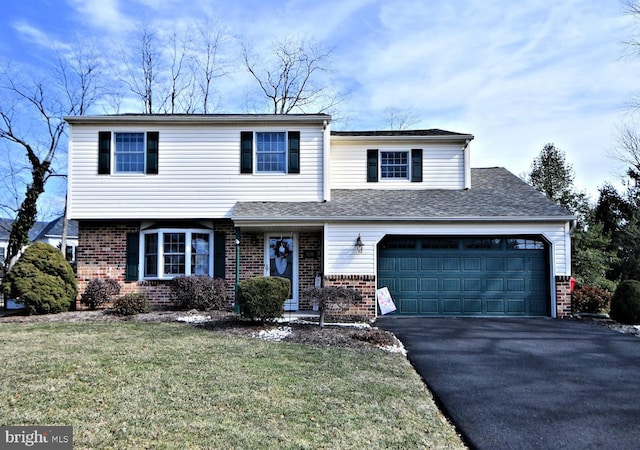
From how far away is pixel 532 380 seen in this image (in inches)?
245

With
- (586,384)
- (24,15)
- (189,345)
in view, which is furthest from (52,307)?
(586,384)

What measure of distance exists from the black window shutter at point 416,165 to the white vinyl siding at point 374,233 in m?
2.82

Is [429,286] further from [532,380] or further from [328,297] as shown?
[532,380]

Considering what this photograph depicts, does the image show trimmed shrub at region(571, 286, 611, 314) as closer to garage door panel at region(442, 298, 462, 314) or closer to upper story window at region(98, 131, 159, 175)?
garage door panel at region(442, 298, 462, 314)

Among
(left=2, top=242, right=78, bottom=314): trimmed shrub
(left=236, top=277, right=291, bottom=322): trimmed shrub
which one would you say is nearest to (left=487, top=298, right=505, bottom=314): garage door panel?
(left=236, top=277, right=291, bottom=322): trimmed shrub

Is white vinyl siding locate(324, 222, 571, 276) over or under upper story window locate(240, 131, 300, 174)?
under

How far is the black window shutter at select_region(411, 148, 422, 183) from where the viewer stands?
14.2 m

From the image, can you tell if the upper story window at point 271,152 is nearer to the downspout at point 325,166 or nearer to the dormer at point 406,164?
the downspout at point 325,166

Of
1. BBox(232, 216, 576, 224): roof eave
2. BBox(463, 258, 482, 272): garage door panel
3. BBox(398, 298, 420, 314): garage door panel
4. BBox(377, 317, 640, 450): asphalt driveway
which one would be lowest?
BBox(377, 317, 640, 450): asphalt driveway

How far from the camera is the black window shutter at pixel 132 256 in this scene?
1284cm

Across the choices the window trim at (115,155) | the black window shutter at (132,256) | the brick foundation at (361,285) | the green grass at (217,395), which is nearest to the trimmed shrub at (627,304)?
the brick foundation at (361,285)

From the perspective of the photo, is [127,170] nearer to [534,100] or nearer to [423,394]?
[423,394]

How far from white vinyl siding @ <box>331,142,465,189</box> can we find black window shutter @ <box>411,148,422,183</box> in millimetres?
100

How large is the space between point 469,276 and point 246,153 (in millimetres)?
7076
